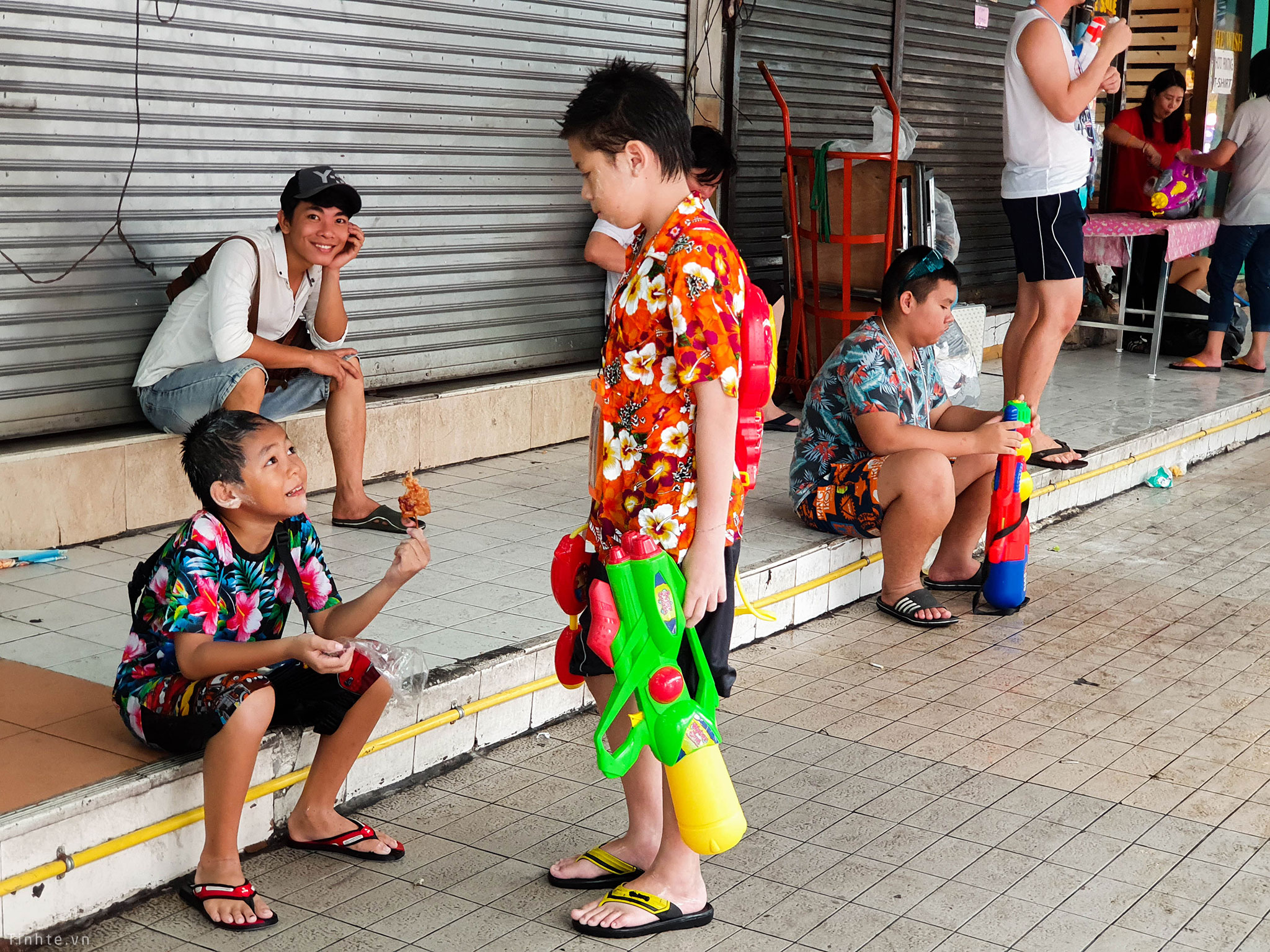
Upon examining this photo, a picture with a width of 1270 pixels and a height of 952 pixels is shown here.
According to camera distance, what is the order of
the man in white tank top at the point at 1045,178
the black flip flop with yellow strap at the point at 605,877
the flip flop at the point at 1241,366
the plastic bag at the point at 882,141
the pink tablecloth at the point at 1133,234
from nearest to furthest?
the black flip flop with yellow strap at the point at 605,877 < the man in white tank top at the point at 1045,178 < the plastic bag at the point at 882,141 < the pink tablecloth at the point at 1133,234 < the flip flop at the point at 1241,366

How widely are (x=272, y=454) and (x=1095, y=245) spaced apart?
851 centimetres

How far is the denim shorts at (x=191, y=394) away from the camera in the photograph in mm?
4688

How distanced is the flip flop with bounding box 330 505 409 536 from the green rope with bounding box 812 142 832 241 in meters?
3.46

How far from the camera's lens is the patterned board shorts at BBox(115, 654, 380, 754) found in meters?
2.82

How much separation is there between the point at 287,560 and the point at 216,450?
1.00 ft

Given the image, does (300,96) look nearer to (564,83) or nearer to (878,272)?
(564,83)

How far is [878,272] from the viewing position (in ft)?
24.9

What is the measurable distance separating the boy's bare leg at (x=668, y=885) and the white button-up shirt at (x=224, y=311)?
8.60ft

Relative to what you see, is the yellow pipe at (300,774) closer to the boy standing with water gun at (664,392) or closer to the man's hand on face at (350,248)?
the boy standing with water gun at (664,392)

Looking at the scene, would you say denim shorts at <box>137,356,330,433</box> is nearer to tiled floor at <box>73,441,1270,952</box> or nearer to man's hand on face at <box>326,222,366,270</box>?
man's hand on face at <box>326,222,366,270</box>

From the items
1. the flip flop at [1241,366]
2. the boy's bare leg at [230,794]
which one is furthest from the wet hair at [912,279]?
the flip flop at [1241,366]

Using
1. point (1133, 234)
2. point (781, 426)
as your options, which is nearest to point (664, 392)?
point (781, 426)

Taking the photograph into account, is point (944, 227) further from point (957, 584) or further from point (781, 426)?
point (957, 584)

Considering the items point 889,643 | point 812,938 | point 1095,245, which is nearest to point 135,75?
point 889,643
